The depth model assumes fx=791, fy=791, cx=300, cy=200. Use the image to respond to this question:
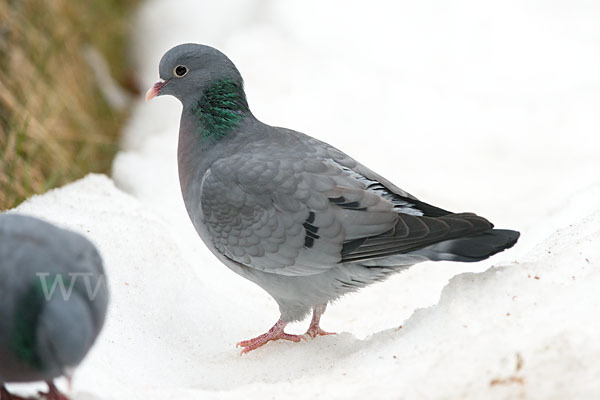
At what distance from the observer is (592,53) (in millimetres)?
7488

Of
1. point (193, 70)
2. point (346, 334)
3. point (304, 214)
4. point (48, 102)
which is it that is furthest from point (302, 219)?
point (48, 102)

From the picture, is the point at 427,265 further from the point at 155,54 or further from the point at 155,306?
the point at 155,54

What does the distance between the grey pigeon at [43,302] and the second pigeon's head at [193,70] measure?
1446 millimetres

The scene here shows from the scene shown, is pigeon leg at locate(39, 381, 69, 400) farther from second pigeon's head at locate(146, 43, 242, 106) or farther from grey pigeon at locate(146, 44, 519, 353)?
second pigeon's head at locate(146, 43, 242, 106)

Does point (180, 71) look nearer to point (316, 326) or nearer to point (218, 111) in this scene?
point (218, 111)

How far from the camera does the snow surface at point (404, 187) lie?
2.77m

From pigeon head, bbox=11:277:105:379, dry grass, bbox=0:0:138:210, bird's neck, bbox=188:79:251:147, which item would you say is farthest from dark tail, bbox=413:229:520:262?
dry grass, bbox=0:0:138:210

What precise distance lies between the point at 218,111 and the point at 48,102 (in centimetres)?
277

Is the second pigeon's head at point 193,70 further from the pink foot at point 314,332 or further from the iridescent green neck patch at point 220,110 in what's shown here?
the pink foot at point 314,332

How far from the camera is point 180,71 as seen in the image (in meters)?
3.94

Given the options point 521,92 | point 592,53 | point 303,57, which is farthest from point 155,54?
point 592,53

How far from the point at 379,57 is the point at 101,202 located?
12.0ft

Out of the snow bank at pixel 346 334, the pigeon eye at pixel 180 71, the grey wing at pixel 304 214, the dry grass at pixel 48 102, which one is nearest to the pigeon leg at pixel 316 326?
the snow bank at pixel 346 334

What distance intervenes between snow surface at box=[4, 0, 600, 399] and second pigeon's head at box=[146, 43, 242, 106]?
2.87 feet
